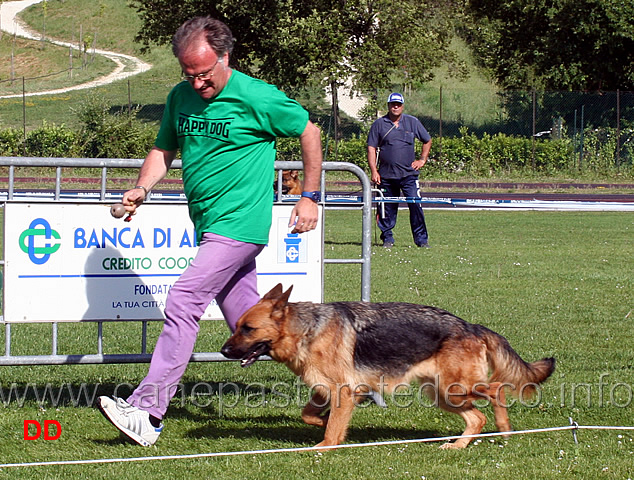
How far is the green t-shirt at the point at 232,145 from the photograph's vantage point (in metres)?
4.50

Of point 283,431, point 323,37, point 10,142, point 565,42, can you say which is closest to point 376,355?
point 283,431

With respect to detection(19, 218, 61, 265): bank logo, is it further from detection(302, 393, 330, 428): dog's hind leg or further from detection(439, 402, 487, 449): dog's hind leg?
detection(439, 402, 487, 449): dog's hind leg

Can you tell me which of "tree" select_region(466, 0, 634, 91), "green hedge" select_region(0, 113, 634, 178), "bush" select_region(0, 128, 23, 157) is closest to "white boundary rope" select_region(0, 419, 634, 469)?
"green hedge" select_region(0, 113, 634, 178)

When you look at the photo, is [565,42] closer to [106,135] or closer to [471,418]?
[106,135]

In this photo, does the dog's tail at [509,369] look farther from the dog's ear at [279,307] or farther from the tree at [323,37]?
the tree at [323,37]

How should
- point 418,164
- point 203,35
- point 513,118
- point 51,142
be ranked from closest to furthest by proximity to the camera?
point 203,35, point 418,164, point 51,142, point 513,118

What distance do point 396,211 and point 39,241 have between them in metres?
9.18

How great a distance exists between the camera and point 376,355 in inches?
190

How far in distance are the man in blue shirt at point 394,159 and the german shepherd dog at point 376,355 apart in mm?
9244

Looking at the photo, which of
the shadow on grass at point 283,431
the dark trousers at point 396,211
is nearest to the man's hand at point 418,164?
the dark trousers at point 396,211

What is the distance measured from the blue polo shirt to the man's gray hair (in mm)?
10062

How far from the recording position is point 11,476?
4.23 meters

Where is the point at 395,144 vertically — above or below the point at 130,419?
above

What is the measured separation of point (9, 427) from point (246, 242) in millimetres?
1943
